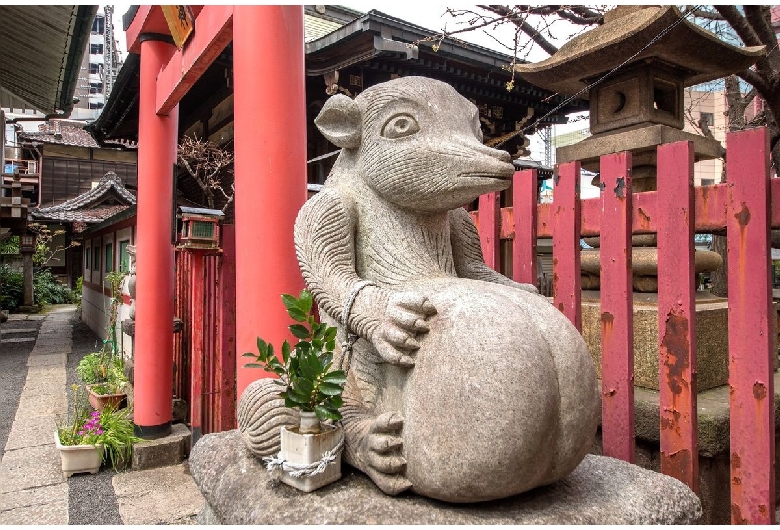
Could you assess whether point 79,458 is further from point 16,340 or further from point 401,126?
point 16,340

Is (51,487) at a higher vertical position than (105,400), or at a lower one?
lower

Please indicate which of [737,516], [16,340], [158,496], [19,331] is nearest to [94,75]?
[19,331]

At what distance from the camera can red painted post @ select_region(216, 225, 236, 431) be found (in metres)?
3.73

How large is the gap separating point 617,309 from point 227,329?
8.56 ft

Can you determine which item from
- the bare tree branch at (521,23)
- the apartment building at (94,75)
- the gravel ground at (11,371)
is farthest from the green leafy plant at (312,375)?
the apartment building at (94,75)

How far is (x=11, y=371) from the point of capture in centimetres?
841

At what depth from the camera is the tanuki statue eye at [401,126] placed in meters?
1.86

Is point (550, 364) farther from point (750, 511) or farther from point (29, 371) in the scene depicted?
point (29, 371)

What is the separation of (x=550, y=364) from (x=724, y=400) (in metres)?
1.34

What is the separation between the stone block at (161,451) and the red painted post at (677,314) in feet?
12.0

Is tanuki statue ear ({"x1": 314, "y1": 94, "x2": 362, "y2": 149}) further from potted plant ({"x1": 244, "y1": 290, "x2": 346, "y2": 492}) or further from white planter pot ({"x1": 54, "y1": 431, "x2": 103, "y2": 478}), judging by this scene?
white planter pot ({"x1": 54, "y1": 431, "x2": 103, "y2": 478})

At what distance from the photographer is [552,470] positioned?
1.55 metres

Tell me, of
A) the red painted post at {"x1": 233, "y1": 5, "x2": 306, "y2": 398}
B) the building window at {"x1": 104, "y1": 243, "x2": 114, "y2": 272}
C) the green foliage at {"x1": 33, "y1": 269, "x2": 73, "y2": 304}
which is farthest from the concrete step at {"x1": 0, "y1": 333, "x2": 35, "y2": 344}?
the red painted post at {"x1": 233, "y1": 5, "x2": 306, "y2": 398}

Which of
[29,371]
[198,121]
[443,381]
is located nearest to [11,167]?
[198,121]
